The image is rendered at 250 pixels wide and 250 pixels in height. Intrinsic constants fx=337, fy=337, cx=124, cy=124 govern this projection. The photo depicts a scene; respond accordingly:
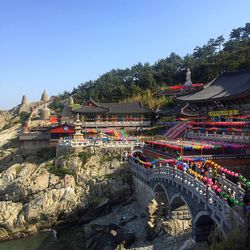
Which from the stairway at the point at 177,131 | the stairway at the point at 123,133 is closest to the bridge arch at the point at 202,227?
the stairway at the point at 177,131

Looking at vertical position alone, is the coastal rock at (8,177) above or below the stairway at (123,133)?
below

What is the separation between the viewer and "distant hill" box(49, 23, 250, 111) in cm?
8075

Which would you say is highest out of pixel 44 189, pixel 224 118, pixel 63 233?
pixel 224 118

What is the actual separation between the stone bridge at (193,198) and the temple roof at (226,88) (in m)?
20.3

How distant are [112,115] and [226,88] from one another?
23237 mm

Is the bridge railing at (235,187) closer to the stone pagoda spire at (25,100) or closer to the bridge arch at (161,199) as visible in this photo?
the bridge arch at (161,199)

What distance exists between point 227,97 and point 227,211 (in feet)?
105

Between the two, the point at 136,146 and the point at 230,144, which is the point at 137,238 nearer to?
the point at 230,144

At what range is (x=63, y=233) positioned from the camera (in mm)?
35938

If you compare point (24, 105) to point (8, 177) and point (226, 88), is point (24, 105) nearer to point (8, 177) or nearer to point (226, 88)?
point (8, 177)

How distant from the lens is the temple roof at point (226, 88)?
47.6 m

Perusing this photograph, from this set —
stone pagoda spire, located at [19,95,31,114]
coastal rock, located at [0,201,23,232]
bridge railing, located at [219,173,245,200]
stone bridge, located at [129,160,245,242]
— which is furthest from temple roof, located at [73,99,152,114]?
stone pagoda spire, located at [19,95,31,114]

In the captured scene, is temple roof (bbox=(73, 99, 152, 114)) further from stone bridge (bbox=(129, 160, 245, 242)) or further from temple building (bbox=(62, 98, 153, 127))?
stone bridge (bbox=(129, 160, 245, 242))

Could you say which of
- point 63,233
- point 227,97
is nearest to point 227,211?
point 63,233
